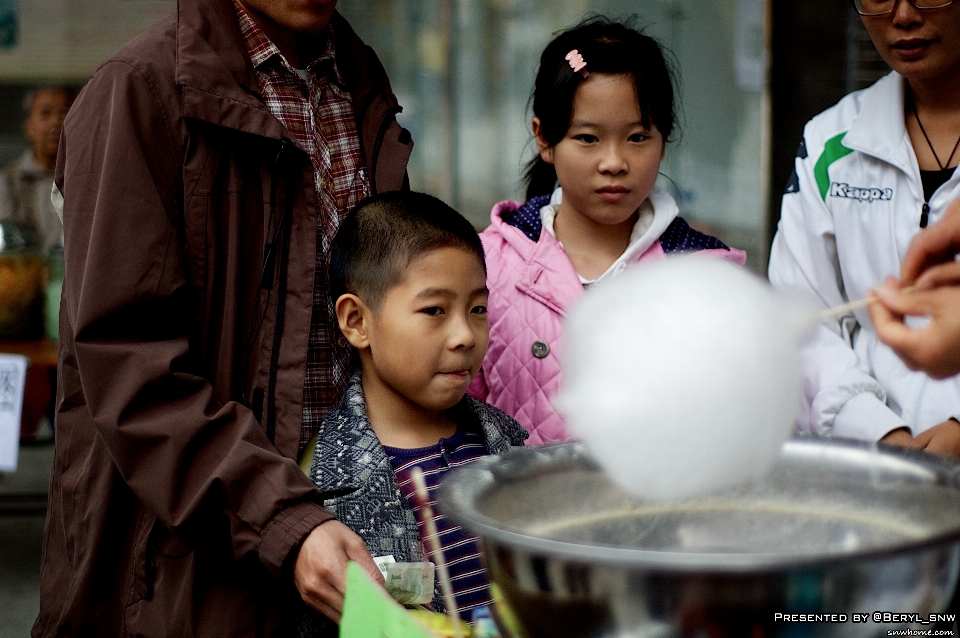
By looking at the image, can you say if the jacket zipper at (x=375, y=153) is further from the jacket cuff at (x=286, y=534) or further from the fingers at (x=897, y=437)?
the fingers at (x=897, y=437)

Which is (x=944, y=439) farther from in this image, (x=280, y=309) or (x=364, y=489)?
(x=280, y=309)

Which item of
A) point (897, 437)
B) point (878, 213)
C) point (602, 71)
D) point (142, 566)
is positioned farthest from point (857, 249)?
point (142, 566)

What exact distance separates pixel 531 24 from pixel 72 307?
3.28m

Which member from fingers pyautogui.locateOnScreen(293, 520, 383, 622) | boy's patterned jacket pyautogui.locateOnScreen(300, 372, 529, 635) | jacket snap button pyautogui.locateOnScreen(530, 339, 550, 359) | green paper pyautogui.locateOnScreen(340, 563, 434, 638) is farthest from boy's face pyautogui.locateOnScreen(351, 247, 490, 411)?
green paper pyautogui.locateOnScreen(340, 563, 434, 638)

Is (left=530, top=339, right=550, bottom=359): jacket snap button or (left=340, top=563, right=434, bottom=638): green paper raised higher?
(left=530, top=339, right=550, bottom=359): jacket snap button

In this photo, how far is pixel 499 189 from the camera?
4625 mm

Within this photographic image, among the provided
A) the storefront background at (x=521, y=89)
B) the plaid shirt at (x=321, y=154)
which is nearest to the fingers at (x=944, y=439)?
the plaid shirt at (x=321, y=154)

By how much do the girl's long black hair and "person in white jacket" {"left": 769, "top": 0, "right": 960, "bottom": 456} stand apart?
A: 0.36m

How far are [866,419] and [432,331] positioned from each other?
2.87ft

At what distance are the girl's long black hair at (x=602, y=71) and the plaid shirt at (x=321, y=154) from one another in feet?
1.51

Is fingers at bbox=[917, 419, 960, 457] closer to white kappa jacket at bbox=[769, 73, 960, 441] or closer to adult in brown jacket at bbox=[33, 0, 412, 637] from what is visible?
white kappa jacket at bbox=[769, 73, 960, 441]

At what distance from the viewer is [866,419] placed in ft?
6.47

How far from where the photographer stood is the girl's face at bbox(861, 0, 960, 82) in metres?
1.92

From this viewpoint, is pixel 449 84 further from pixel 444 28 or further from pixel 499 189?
pixel 499 189
